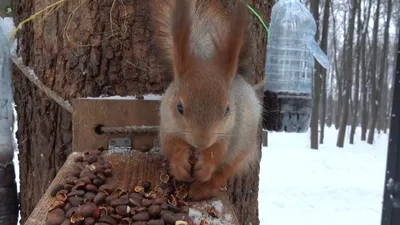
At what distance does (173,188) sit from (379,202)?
471cm

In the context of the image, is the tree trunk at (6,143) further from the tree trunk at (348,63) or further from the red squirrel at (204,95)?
the tree trunk at (348,63)

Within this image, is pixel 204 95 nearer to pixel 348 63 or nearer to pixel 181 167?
pixel 181 167

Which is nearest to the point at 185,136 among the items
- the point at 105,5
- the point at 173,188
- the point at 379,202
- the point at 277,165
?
the point at 173,188

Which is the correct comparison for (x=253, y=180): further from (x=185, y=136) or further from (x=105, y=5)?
(x=105, y=5)

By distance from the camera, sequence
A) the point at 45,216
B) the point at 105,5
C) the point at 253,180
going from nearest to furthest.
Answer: the point at 45,216 → the point at 105,5 → the point at 253,180

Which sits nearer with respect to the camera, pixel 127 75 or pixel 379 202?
pixel 127 75

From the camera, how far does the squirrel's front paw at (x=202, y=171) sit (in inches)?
40.8

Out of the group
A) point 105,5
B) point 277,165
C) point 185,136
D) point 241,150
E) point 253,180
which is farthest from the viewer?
point 277,165

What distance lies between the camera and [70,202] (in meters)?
0.91

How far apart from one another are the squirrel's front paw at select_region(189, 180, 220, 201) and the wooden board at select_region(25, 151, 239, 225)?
15 mm

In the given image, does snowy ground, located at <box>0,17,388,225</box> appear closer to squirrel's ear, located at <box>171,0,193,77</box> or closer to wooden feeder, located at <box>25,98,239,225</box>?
wooden feeder, located at <box>25,98,239,225</box>

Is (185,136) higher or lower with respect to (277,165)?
higher

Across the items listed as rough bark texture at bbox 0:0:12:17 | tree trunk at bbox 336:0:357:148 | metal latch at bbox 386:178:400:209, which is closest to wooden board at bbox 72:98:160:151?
rough bark texture at bbox 0:0:12:17

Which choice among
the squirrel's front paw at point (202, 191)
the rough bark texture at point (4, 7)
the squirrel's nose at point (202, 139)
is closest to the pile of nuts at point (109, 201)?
the squirrel's front paw at point (202, 191)
